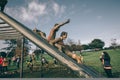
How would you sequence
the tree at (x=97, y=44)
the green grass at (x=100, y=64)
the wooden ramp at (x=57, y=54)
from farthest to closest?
the tree at (x=97, y=44)
the green grass at (x=100, y=64)
the wooden ramp at (x=57, y=54)

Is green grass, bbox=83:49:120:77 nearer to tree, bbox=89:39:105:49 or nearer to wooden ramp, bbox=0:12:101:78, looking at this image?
wooden ramp, bbox=0:12:101:78

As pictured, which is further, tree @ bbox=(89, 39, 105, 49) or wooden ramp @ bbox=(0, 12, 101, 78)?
tree @ bbox=(89, 39, 105, 49)

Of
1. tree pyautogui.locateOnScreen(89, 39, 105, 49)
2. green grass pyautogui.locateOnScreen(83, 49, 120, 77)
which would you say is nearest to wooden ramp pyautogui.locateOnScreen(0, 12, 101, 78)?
green grass pyautogui.locateOnScreen(83, 49, 120, 77)

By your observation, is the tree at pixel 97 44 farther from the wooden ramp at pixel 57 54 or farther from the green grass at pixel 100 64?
the wooden ramp at pixel 57 54

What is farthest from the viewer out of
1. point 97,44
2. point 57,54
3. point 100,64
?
point 97,44

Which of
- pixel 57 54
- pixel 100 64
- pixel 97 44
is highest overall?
pixel 97 44

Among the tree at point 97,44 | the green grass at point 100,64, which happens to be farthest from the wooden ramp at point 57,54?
the tree at point 97,44

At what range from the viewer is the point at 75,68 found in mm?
4801

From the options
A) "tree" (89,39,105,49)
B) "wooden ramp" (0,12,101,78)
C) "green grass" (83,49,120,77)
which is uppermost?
"tree" (89,39,105,49)

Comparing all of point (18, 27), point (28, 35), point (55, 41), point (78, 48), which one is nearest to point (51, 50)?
point (28, 35)

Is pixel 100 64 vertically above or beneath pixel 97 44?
beneath

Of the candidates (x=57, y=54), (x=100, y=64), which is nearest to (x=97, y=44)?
(x=100, y=64)

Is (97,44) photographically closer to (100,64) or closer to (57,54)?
(100,64)

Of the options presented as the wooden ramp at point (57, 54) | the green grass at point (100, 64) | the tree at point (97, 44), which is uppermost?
the tree at point (97, 44)
